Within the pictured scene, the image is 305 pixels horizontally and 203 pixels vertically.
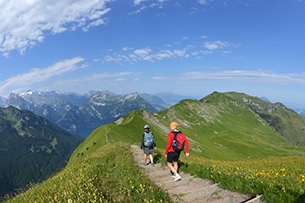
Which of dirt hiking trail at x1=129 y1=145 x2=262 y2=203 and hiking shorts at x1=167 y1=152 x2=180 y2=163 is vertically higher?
hiking shorts at x1=167 y1=152 x2=180 y2=163

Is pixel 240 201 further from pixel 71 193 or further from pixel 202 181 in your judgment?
pixel 71 193

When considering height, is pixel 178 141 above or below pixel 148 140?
above

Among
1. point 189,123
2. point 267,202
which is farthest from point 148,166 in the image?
point 189,123

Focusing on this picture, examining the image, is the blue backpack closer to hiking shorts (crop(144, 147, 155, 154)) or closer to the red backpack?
hiking shorts (crop(144, 147, 155, 154))

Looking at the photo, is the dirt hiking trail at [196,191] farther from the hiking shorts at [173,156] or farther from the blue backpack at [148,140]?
the blue backpack at [148,140]

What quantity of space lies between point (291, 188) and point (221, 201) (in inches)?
92.2

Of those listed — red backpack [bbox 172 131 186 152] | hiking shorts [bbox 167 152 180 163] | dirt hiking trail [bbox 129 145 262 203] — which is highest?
red backpack [bbox 172 131 186 152]

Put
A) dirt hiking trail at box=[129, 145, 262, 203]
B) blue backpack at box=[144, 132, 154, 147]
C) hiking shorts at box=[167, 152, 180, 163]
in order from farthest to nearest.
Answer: blue backpack at box=[144, 132, 154, 147] → hiking shorts at box=[167, 152, 180, 163] → dirt hiking trail at box=[129, 145, 262, 203]

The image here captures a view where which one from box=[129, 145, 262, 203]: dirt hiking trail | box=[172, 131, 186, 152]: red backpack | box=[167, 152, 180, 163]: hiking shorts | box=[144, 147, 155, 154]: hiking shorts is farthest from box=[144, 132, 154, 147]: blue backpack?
box=[172, 131, 186, 152]: red backpack

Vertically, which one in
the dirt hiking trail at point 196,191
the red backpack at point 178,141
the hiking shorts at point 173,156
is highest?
the red backpack at point 178,141

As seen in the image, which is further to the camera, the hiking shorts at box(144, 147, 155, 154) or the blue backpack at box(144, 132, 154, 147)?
the blue backpack at box(144, 132, 154, 147)

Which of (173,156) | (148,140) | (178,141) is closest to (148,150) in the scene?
(148,140)

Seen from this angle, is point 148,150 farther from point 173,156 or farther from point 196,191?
point 196,191

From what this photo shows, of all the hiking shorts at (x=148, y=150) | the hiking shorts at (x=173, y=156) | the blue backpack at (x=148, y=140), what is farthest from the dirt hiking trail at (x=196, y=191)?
the blue backpack at (x=148, y=140)
